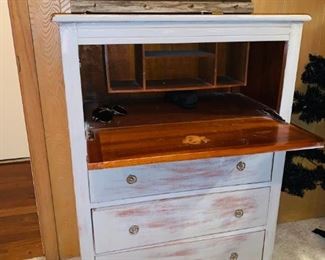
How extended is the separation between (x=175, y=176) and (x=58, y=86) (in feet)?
2.31

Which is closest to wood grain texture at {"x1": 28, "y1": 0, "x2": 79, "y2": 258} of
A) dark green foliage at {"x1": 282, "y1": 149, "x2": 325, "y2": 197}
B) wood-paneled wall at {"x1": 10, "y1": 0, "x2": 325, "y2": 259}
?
wood-paneled wall at {"x1": 10, "y1": 0, "x2": 325, "y2": 259}

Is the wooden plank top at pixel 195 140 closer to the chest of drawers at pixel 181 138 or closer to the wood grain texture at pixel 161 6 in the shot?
the chest of drawers at pixel 181 138

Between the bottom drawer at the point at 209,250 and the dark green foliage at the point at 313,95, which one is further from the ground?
the dark green foliage at the point at 313,95

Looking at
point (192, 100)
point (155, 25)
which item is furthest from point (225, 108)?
point (155, 25)

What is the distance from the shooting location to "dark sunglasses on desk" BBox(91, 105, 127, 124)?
1.24 metres

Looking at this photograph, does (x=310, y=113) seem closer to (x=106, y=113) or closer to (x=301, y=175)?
(x=301, y=175)

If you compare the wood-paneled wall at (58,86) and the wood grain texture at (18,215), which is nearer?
the wood-paneled wall at (58,86)

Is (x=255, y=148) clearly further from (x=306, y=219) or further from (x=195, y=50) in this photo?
(x=306, y=219)

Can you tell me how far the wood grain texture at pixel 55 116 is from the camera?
140 cm

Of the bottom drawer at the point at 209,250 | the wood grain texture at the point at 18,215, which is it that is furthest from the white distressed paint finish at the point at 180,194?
the wood grain texture at the point at 18,215

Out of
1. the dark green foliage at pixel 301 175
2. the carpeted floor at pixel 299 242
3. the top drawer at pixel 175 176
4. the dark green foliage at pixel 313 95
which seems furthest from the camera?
the carpeted floor at pixel 299 242

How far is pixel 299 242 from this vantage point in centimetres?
188

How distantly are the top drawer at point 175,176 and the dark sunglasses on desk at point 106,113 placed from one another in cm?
23

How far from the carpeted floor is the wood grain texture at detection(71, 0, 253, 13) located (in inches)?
50.1
